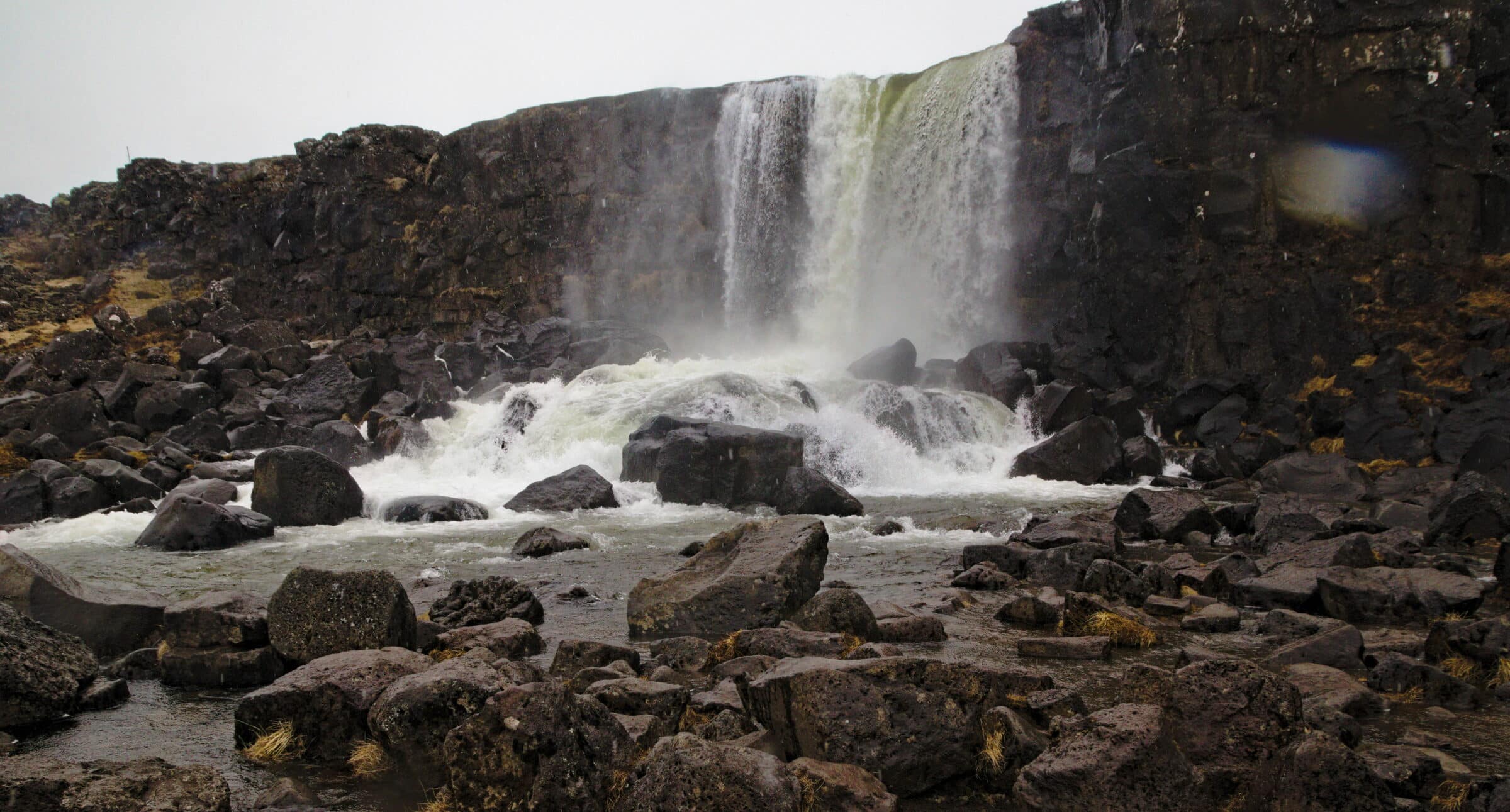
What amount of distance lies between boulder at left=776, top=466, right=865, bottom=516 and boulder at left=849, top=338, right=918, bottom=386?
11304mm

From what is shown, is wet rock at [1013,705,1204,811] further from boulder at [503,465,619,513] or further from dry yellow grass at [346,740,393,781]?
boulder at [503,465,619,513]

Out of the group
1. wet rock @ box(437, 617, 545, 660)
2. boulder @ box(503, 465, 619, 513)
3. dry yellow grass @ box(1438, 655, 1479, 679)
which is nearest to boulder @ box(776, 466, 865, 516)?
boulder @ box(503, 465, 619, 513)

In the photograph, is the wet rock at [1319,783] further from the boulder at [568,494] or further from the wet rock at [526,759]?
the boulder at [568,494]

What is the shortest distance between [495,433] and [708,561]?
59.0ft

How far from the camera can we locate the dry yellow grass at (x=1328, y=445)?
23.6m

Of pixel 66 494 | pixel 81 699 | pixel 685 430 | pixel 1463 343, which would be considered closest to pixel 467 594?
pixel 81 699

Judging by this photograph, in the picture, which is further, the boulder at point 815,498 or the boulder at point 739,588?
the boulder at point 815,498

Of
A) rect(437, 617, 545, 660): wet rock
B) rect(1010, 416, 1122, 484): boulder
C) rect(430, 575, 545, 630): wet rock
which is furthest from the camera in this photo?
rect(1010, 416, 1122, 484): boulder

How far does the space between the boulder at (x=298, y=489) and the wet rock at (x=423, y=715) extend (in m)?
13.2

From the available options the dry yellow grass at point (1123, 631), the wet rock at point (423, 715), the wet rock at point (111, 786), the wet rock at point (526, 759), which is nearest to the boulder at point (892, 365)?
the dry yellow grass at point (1123, 631)

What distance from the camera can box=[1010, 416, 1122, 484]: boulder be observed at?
22141mm

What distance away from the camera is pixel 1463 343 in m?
24.0

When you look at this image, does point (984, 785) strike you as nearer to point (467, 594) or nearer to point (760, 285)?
point (467, 594)

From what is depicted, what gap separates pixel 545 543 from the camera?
1467cm
